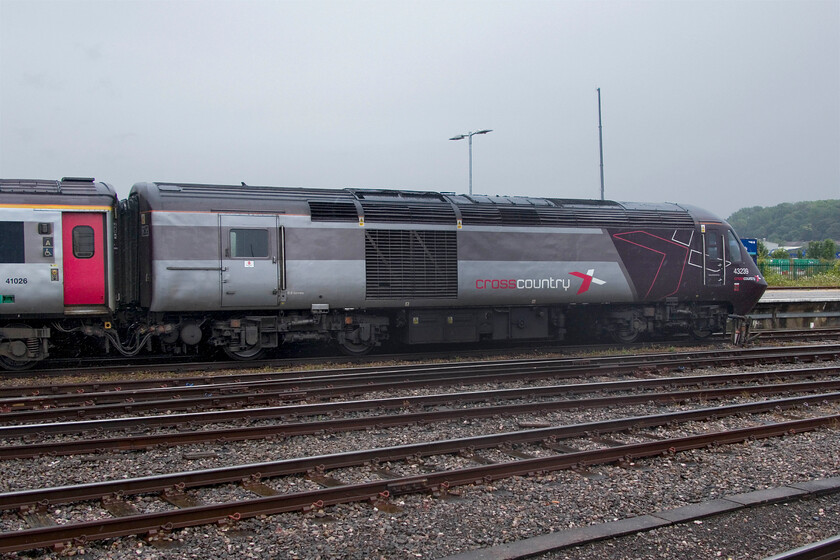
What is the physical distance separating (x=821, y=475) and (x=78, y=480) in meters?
7.40

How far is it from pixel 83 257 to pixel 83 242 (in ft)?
0.91

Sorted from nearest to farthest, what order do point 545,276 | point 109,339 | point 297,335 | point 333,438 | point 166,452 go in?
point 166,452
point 333,438
point 109,339
point 297,335
point 545,276

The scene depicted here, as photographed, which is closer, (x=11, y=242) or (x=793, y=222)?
(x=11, y=242)

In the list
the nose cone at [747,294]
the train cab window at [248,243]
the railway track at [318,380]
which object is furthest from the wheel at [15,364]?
the nose cone at [747,294]

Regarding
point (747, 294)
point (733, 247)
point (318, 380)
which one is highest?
point (733, 247)

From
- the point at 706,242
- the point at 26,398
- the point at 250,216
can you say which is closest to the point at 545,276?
the point at 706,242

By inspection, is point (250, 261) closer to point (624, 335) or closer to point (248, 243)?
point (248, 243)

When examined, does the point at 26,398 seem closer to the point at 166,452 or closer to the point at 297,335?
the point at 166,452

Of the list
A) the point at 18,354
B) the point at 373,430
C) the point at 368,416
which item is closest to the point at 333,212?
the point at 368,416

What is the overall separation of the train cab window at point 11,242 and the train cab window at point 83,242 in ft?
2.80

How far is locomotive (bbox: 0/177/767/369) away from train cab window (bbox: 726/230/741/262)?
0.04 m

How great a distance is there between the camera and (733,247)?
1759 centimetres

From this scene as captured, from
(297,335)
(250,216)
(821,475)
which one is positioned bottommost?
(821,475)

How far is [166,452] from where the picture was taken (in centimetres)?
745
